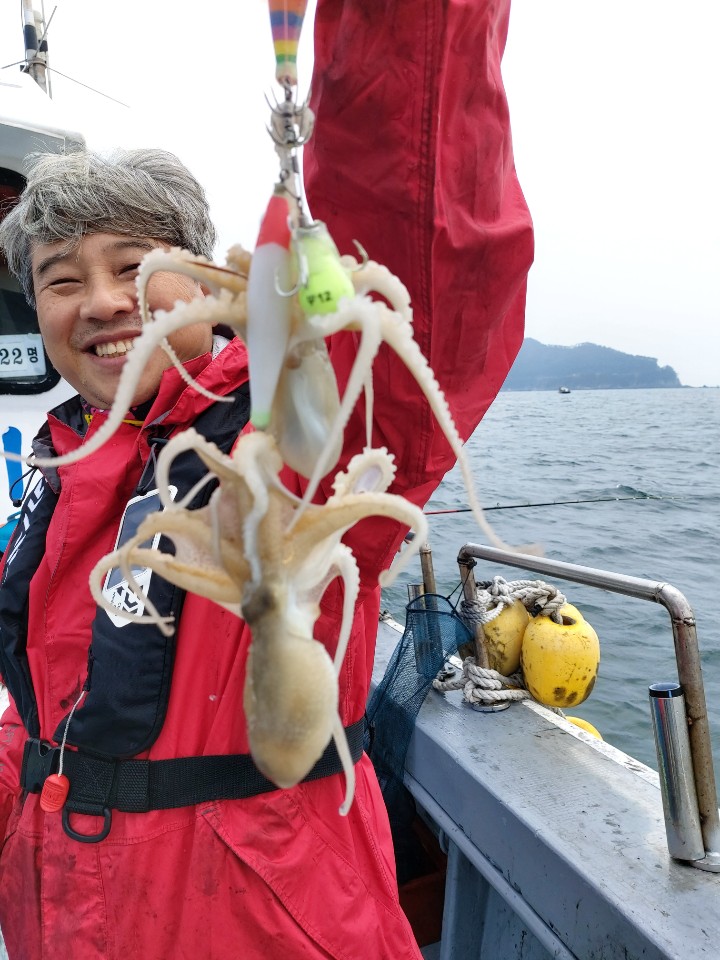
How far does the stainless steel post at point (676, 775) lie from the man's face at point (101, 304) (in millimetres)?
1688

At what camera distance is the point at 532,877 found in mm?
2189

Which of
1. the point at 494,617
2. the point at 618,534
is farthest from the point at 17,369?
the point at 618,534

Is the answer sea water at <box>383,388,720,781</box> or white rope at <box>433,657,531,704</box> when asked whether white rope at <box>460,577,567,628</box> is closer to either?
white rope at <box>433,657,531,704</box>

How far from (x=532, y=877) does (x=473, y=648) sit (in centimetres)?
122

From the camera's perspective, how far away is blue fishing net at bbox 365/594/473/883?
10.1 feet

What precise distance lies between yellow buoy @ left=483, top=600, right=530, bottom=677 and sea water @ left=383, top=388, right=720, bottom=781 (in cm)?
115

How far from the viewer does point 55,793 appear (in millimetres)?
1693

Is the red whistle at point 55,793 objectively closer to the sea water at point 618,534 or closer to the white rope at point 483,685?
the sea water at point 618,534

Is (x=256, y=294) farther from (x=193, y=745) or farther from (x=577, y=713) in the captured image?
(x=577, y=713)

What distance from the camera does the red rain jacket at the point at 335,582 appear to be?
1178mm

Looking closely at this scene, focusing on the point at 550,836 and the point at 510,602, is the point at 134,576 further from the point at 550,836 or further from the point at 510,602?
the point at 510,602

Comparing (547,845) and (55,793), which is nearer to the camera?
(55,793)

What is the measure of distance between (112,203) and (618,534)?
11.5 m

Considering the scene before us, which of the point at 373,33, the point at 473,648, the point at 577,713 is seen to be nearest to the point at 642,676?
the point at 577,713
